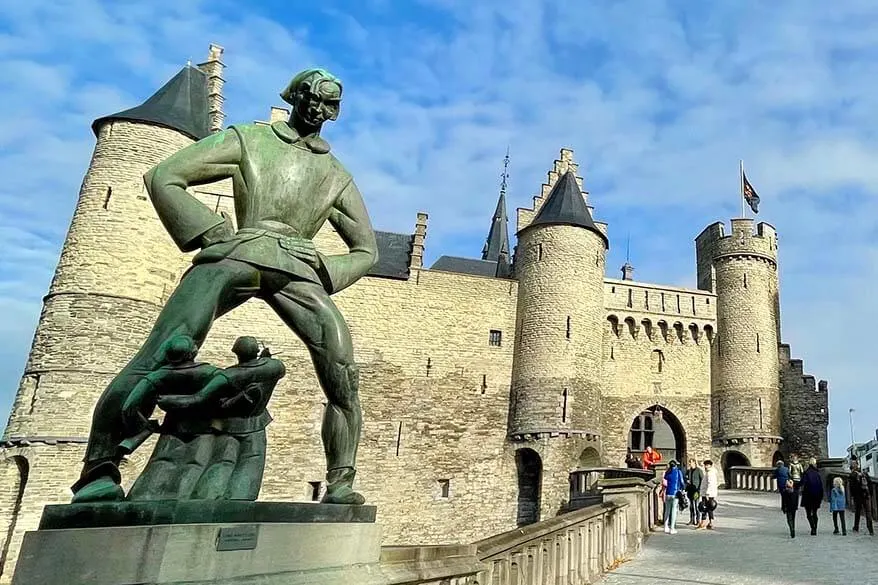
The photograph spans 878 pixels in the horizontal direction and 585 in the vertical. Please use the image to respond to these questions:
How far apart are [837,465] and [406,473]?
12658 mm

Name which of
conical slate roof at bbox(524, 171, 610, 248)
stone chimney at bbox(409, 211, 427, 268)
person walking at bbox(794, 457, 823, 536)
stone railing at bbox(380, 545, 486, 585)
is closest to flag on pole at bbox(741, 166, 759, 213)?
conical slate roof at bbox(524, 171, 610, 248)

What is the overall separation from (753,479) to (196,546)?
21.2 meters

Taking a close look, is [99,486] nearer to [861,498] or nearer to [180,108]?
[861,498]

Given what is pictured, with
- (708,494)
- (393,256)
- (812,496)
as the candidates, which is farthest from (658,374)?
(812,496)

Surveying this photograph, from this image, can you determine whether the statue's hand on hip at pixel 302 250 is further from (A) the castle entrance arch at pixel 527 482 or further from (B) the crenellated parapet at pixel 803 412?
(B) the crenellated parapet at pixel 803 412

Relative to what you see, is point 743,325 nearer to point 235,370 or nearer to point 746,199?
point 746,199

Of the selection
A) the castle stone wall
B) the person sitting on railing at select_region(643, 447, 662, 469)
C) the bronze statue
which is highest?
the castle stone wall

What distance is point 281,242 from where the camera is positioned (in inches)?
117

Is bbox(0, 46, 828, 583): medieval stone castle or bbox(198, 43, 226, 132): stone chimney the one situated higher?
bbox(198, 43, 226, 132): stone chimney

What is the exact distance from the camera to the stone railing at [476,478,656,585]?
483cm

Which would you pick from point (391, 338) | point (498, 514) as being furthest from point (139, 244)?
point (498, 514)

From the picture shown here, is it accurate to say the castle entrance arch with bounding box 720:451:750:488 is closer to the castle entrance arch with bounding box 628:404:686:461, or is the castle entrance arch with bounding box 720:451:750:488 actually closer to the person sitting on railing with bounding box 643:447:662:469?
the castle entrance arch with bounding box 628:404:686:461

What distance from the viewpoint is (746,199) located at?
28.3 m

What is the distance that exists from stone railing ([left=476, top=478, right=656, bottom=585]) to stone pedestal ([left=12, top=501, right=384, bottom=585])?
1.56 meters
